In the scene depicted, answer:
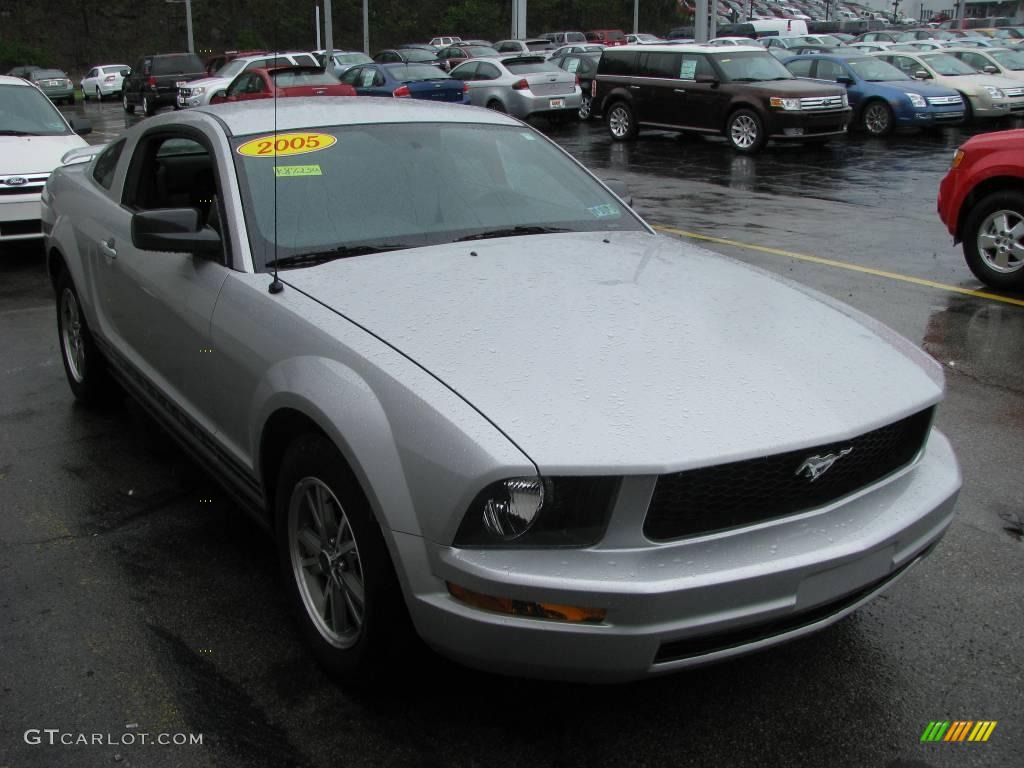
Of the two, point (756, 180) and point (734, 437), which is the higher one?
point (734, 437)

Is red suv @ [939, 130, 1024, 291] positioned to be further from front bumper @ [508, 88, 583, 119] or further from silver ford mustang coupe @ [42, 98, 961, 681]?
front bumper @ [508, 88, 583, 119]

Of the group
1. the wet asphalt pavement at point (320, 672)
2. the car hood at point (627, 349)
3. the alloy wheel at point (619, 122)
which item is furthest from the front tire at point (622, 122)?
the car hood at point (627, 349)

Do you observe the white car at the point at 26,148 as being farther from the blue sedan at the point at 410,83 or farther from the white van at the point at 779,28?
the white van at the point at 779,28

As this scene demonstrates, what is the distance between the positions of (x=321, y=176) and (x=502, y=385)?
1554 mm

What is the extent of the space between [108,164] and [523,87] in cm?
1920

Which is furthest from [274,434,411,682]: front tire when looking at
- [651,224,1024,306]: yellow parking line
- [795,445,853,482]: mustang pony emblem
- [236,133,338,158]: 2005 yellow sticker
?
[651,224,1024,306]: yellow parking line

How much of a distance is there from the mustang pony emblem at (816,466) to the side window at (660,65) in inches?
731

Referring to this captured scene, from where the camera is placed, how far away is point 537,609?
242 cm

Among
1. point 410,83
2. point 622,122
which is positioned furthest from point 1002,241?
point 410,83

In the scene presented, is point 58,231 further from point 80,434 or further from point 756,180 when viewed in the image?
point 756,180

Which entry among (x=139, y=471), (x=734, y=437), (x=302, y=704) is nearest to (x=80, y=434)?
(x=139, y=471)

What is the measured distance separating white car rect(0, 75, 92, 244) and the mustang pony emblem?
834 cm

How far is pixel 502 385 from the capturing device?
2633 mm

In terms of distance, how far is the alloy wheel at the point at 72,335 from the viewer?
17.6ft
